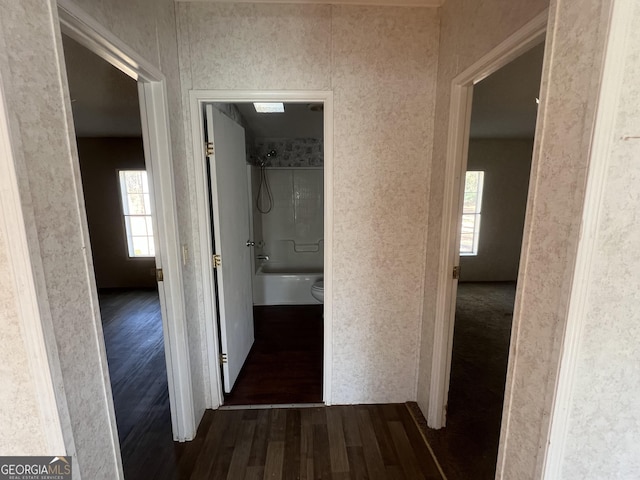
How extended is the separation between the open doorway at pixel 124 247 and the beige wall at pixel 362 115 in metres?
0.90

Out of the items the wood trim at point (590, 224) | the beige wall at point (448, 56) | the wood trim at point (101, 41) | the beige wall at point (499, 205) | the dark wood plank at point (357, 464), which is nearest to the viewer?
the wood trim at point (590, 224)

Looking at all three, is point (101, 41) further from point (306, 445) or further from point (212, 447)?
point (306, 445)

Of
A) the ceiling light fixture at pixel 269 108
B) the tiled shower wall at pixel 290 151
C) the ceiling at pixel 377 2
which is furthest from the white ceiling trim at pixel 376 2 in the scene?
the tiled shower wall at pixel 290 151

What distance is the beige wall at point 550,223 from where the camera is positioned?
0.69 meters

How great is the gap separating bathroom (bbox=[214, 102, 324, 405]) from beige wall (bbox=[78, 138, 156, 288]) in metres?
1.83

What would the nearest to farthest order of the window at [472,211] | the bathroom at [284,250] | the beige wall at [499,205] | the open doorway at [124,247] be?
the open doorway at [124,247], the bathroom at [284,250], the beige wall at [499,205], the window at [472,211]

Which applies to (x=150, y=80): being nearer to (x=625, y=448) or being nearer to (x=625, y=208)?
(x=625, y=208)

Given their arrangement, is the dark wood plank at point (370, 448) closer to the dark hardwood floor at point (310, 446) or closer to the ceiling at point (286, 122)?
the dark hardwood floor at point (310, 446)

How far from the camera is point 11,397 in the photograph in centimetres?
76

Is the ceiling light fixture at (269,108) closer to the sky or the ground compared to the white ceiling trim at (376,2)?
closer to the ground

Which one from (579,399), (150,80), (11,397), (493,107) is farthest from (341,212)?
(493,107)

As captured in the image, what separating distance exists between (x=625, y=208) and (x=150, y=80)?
73.4 inches

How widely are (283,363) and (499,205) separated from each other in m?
4.26

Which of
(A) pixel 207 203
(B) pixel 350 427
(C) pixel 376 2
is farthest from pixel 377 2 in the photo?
(B) pixel 350 427
